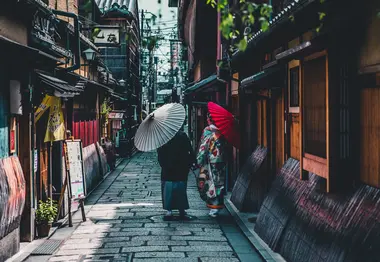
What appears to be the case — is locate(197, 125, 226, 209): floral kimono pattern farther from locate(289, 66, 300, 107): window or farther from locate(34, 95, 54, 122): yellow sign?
locate(34, 95, 54, 122): yellow sign

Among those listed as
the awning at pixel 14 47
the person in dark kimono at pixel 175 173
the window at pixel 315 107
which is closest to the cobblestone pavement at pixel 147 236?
the person in dark kimono at pixel 175 173

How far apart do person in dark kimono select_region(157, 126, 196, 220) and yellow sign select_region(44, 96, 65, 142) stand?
2925mm

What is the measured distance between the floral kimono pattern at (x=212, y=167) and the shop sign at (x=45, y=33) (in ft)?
15.5

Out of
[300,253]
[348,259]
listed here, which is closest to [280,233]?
[300,253]

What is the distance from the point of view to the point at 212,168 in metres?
15.2

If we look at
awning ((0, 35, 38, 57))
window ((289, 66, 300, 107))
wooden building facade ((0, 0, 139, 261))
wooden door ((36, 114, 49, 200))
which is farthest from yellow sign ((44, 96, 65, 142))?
window ((289, 66, 300, 107))

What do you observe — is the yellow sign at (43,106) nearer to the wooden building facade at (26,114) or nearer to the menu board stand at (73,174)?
the wooden building facade at (26,114)

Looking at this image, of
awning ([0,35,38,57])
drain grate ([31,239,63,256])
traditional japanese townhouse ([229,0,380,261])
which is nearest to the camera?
traditional japanese townhouse ([229,0,380,261])

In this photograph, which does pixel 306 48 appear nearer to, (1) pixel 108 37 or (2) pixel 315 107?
(2) pixel 315 107

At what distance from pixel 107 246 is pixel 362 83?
6.85 m

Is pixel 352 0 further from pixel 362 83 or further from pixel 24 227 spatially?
pixel 24 227

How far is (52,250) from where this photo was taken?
38.4ft

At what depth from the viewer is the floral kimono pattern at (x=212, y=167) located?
597 inches

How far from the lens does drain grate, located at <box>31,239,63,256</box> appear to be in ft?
37.8
